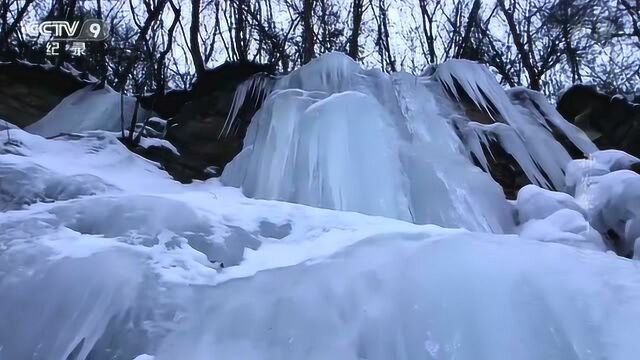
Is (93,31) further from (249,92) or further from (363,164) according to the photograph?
(363,164)

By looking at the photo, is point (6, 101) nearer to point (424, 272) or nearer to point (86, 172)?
point (86, 172)

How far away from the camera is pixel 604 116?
5.91 meters

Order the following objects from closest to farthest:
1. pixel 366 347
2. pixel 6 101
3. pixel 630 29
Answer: pixel 366 347, pixel 6 101, pixel 630 29

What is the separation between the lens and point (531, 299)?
2049 mm

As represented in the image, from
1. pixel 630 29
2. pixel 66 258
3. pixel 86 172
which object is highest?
pixel 630 29

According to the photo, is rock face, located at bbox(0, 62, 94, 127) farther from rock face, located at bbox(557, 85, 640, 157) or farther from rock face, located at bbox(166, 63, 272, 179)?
rock face, located at bbox(557, 85, 640, 157)

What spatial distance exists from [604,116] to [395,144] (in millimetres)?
2615

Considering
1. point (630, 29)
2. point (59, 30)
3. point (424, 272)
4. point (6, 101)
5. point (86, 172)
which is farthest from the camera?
point (630, 29)

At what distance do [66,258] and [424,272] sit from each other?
1302mm

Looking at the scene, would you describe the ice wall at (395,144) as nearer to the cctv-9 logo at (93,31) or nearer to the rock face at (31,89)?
the rock face at (31,89)

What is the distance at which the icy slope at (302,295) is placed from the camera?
6.42 ft

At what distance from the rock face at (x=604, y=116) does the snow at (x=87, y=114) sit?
13.5 feet

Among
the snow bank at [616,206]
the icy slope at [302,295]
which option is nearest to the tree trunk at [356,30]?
the snow bank at [616,206]

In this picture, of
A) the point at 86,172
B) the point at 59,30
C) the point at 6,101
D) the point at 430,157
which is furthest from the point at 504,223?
the point at 59,30
